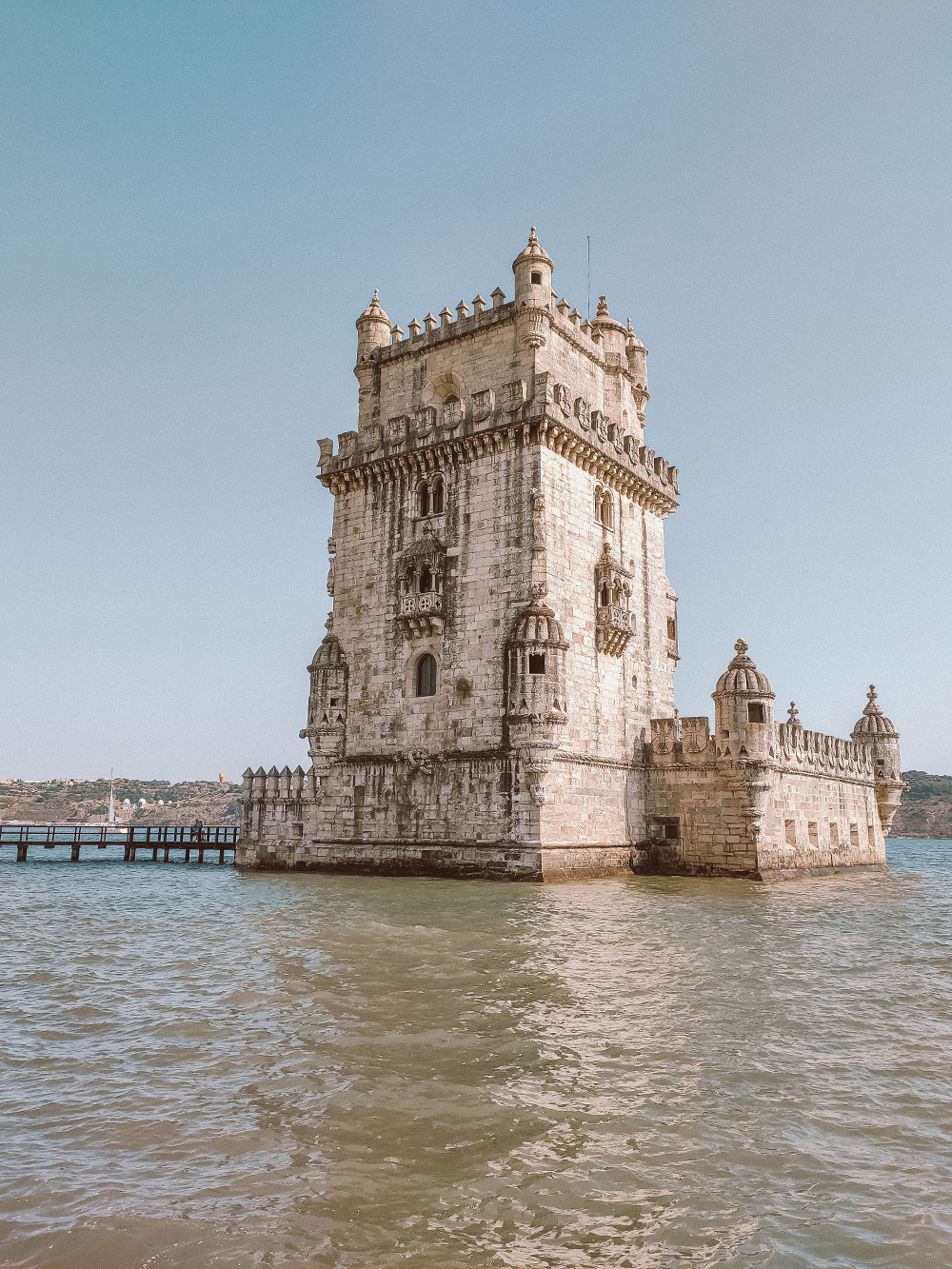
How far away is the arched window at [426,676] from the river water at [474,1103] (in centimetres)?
1383

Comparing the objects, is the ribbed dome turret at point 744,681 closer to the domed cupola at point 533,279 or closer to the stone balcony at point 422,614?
the stone balcony at point 422,614

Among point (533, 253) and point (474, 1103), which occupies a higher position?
point (533, 253)

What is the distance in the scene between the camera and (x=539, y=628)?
25.2m

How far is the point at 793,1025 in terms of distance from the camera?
9156 mm

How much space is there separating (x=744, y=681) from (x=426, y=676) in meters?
9.49

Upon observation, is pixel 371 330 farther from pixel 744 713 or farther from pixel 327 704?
pixel 744 713

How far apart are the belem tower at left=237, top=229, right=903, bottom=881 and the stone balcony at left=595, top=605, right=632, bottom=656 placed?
2.6 inches

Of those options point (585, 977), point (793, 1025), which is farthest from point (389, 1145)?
point (585, 977)

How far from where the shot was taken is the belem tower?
2577 cm

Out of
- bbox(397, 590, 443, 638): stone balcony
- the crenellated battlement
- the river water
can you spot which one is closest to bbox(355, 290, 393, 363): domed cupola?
bbox(397, 590, 443, 638): stone balcony

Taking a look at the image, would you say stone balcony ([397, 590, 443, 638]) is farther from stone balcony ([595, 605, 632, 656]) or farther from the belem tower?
stone balcony ([595, 605, 632, 656])

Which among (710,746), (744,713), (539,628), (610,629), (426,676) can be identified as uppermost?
(610,629)

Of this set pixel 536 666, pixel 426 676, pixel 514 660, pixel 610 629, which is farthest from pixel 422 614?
pixel 610 629

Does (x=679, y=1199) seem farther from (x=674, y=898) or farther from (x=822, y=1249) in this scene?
(x=674, y=898)
